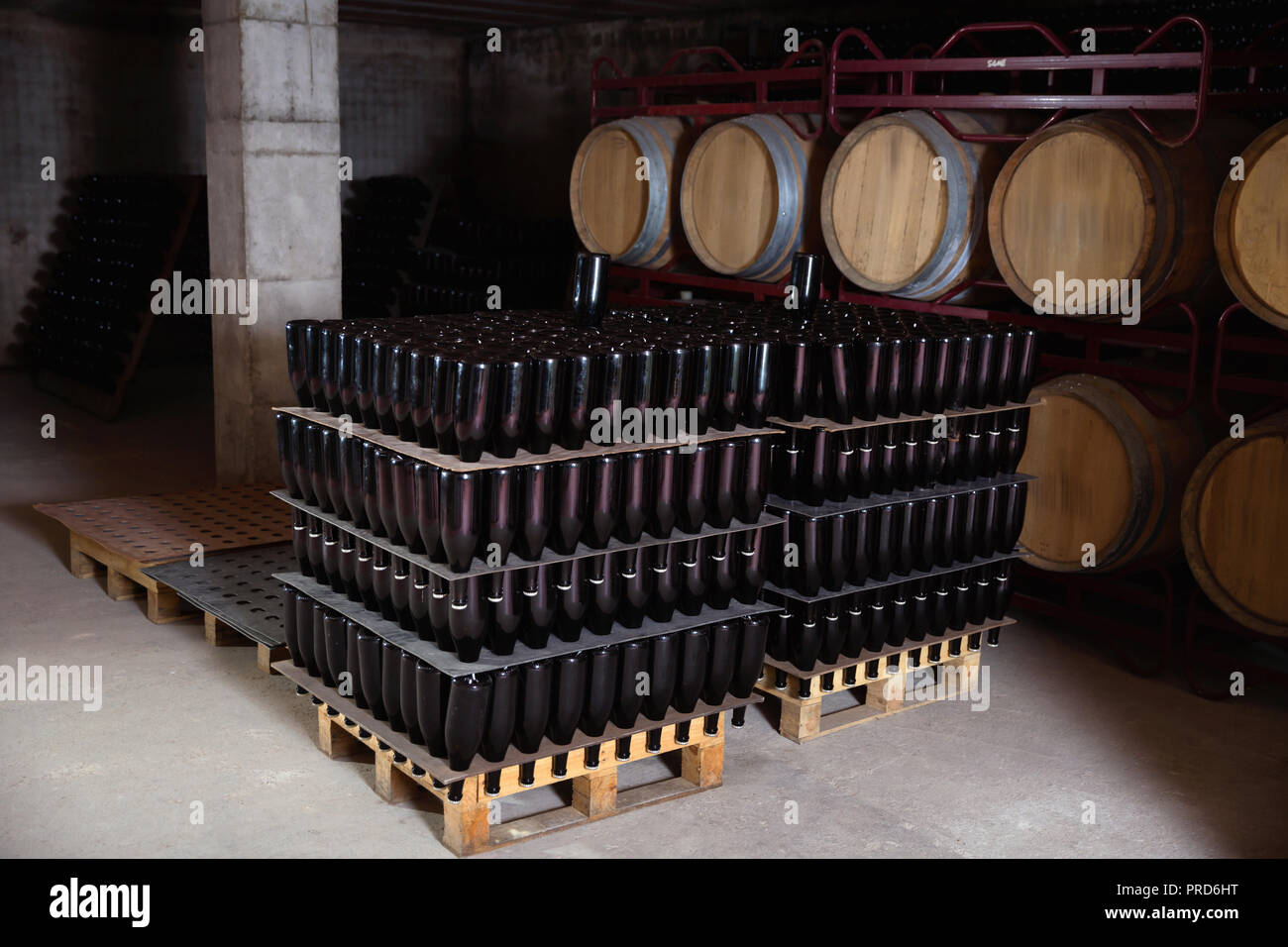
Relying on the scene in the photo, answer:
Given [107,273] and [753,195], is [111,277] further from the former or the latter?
Result: [753,195]

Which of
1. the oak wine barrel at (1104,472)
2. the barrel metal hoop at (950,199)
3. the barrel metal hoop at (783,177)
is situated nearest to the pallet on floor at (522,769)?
the oak wine barrel at (1104,472)

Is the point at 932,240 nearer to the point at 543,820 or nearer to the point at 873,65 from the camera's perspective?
the point at 873,65

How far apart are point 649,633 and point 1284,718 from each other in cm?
242

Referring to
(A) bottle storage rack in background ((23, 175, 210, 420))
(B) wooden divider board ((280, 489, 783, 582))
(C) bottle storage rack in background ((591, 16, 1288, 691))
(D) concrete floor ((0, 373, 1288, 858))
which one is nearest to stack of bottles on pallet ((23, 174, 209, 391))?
(A) bottle storage rack in background ((23, 175, 210, 420))

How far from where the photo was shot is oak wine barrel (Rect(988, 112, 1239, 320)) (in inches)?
177

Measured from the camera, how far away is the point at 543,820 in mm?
3578

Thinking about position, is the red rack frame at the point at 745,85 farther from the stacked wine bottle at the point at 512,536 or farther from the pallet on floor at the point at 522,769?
the pallet on floor at the point at 522,769

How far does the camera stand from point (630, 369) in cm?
344

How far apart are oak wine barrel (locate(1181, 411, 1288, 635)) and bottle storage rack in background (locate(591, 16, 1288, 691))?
206 mm

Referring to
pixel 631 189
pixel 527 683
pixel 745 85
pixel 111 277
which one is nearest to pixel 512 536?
pixel 527 683

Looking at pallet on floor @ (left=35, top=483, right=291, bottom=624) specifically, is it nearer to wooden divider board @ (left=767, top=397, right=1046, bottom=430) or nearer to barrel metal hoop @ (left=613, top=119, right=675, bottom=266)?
barrel metal hoop @ (left=613, top=119, right=675, bottom=266)

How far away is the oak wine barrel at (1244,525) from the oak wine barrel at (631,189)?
310 cm
